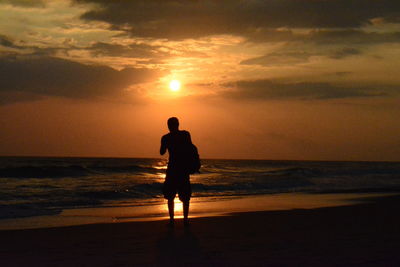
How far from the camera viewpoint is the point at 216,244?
676 cm

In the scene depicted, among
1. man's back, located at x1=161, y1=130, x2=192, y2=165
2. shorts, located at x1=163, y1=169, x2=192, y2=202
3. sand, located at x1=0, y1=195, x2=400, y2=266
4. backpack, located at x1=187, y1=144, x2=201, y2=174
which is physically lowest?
sand, located at x1=0, y1=195, x2=400, y2=266

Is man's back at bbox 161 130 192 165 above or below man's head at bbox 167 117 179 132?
below

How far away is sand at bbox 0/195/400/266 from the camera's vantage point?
5.64 m

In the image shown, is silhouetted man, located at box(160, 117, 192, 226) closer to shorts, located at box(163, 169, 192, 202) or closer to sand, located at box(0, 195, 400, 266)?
shorts, located at box(163, 169, 192, 202)

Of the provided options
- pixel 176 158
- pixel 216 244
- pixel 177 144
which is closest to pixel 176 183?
pixel 176 158

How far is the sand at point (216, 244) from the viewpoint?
18.5ft

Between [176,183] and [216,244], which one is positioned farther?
[176,183]

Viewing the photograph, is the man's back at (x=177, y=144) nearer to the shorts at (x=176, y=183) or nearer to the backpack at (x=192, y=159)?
the backpack at (x=192, y=159)

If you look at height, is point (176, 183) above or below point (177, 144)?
below

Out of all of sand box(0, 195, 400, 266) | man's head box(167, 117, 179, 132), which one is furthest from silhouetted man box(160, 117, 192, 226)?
sand box(0, 195, 400, 266)

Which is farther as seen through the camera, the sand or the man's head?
the man's head

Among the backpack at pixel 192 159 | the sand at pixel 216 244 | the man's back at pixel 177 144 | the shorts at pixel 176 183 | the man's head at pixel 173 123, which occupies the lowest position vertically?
the sand at pixel 216 244

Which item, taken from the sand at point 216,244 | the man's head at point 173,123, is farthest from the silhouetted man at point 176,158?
the sand at point 216,244

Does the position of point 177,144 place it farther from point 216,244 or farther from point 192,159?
point 216,244
